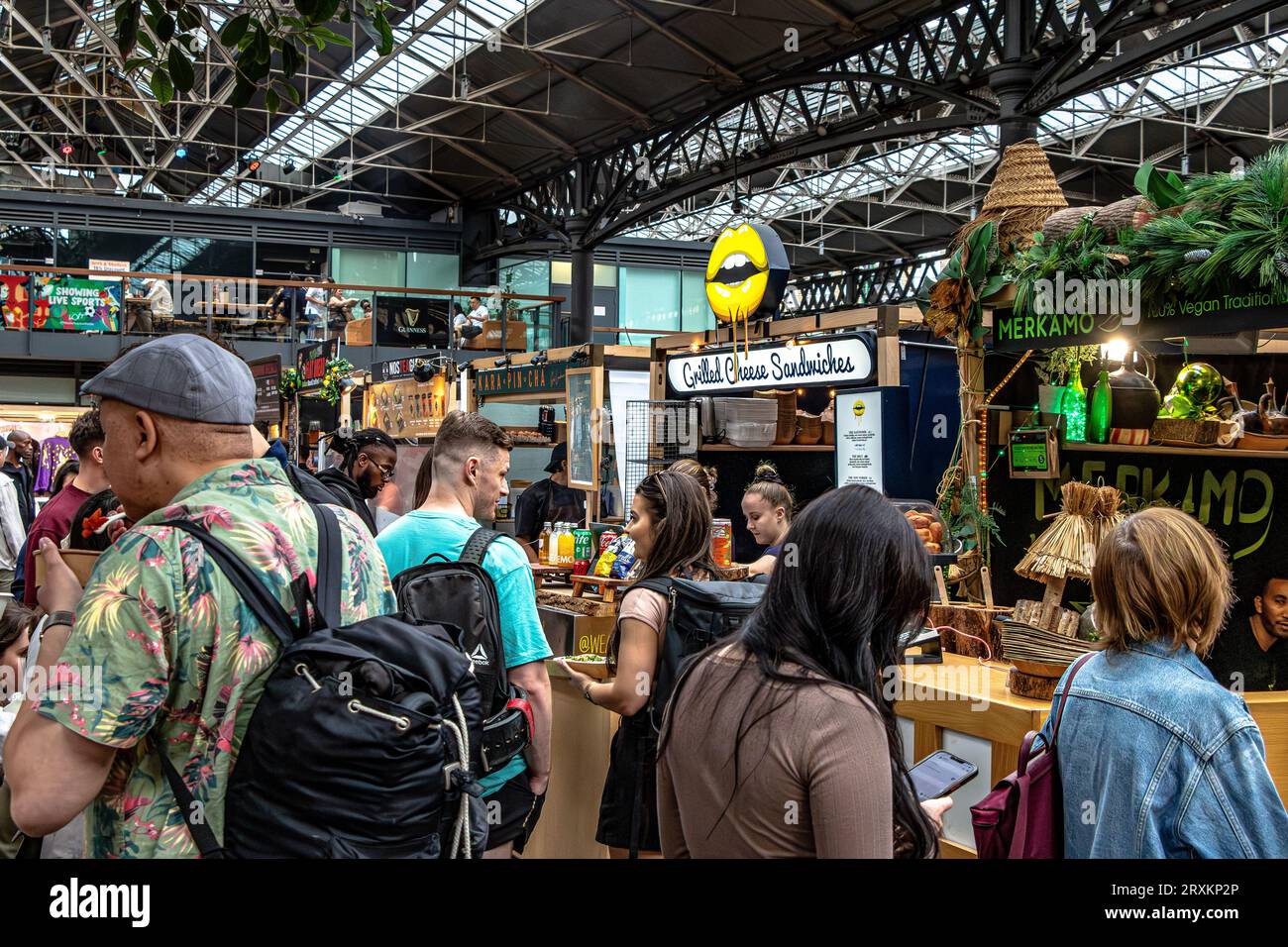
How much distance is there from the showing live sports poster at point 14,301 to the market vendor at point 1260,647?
17603 mm

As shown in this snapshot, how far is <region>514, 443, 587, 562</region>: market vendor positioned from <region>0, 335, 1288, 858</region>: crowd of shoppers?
21.4ft

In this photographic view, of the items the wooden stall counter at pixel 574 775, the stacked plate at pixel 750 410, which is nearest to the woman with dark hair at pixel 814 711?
the wooden stall counter at pixel 574 775

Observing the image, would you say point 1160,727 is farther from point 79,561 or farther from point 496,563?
point 79,561

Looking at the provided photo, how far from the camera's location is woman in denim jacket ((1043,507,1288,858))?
1.91 meters

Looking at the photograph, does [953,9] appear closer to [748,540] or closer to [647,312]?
[748,540]

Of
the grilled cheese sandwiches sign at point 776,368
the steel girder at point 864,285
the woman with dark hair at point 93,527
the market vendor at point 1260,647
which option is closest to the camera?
the woman with dark hair at point 93,527

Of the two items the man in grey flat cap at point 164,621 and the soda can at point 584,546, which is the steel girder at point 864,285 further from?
the man in grey flat cap at point 164,621

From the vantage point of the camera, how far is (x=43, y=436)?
56.1ft

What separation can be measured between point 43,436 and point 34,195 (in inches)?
305

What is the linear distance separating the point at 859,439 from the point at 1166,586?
387 cm

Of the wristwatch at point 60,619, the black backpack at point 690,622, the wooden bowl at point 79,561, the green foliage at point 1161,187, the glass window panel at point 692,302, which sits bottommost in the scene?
the black backpack at point 690,622

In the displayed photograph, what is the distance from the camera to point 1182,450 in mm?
4082

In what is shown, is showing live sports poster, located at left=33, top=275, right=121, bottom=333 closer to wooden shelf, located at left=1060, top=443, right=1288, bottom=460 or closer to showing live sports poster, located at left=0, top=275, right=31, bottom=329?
showing live sports poster, located at left=0, top=275, right=31, bottom=329

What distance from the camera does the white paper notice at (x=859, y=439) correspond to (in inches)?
224
